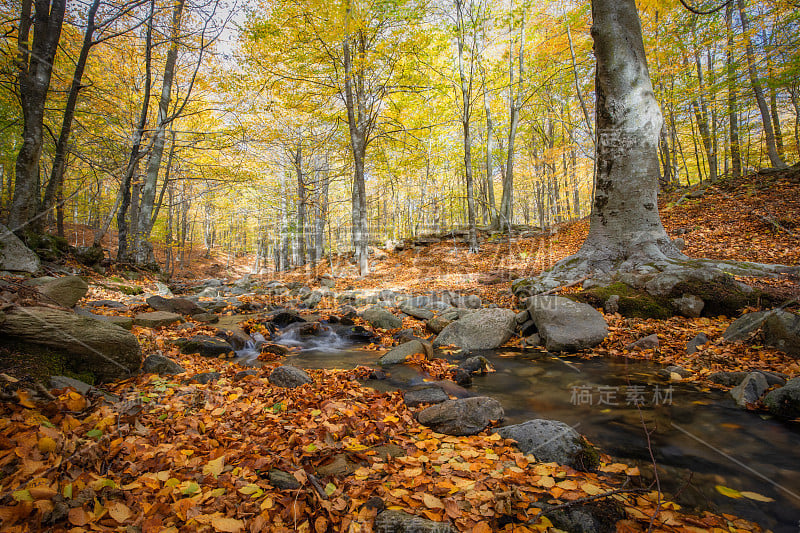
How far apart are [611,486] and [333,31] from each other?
A: 574 inches

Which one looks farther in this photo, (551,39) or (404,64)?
(551,39)

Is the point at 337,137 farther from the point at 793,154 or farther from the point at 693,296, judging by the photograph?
the point at 793,154

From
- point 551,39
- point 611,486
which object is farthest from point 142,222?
point 551,39

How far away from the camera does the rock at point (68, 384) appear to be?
2.62 meters

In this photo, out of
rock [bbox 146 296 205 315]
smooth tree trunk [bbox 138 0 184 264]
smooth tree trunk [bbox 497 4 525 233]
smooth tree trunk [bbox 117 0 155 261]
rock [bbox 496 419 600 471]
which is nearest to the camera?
rock [bbox 496 419 600 471]

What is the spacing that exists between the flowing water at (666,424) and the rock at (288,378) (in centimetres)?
90

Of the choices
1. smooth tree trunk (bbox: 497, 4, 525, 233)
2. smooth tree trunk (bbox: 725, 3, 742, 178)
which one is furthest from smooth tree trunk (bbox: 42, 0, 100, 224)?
smooth tree trunk (bbox: 725, 3, 742, 178)

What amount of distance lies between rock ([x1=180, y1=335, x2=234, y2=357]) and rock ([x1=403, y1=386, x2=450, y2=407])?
326 centimetres

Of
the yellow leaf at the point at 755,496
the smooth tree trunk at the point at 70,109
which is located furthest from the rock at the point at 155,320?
the yellow leaf at the point at 755,496

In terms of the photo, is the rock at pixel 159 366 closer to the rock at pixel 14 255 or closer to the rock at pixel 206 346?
→ the rock at pixel 206 346

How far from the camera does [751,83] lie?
39.2 ft

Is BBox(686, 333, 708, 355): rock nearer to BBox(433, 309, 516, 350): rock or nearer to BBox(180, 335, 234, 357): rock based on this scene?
BBox(433, 309, 516, 350): rock

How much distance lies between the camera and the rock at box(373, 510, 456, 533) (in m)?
1.77

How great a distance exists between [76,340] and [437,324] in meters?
5.55
